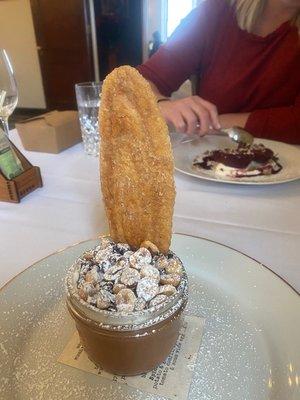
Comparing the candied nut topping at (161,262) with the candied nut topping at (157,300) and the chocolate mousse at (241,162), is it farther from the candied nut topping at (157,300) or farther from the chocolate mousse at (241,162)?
the chocolate mousse at (241,162)

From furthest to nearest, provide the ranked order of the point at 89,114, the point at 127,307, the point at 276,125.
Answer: the point at 276,125
the point at 89,114
the point at 127,307

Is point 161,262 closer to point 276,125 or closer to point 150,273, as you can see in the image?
point 150,273

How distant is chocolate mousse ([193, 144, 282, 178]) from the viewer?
921 mm

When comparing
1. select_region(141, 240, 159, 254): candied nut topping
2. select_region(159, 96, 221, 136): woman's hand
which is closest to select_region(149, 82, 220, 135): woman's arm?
select_region(159, 96, 221, 136): woman's hand

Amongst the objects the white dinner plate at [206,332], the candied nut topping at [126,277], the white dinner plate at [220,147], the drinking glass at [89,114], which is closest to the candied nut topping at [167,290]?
the candied nut topping at [126,277]

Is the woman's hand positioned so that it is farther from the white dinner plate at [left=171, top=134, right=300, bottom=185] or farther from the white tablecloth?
the white tablecloth

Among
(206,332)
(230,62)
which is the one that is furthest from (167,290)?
(230,62)

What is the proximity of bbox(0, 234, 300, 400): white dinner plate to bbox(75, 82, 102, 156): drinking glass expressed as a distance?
52cm

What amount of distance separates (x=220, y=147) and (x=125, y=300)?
822mm

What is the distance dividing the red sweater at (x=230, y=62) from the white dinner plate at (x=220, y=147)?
312 millimetres

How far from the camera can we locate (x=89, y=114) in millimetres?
1112

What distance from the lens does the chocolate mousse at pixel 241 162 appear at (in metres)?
0.92

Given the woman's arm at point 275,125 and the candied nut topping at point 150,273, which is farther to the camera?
the woman's arm at point 275,125

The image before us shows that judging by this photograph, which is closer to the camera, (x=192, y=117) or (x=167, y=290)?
(x=167, y=290)
